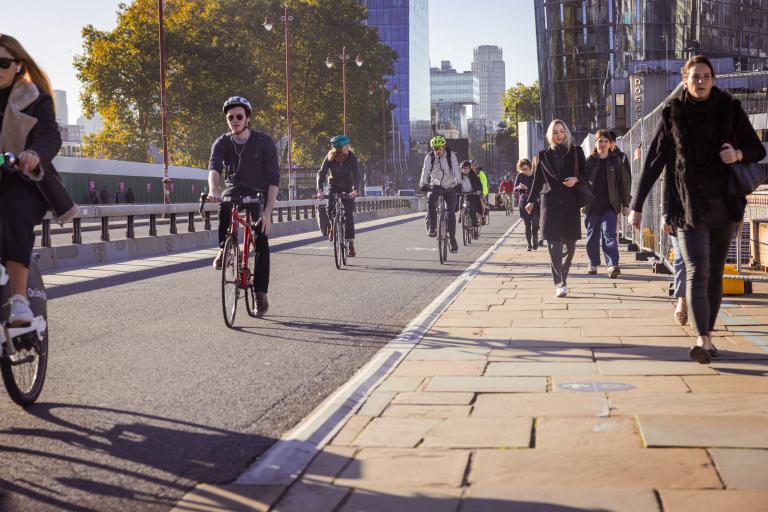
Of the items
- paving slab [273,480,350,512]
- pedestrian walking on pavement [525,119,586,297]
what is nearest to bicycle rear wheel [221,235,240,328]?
pedestrian walking on pavement [525,119,586,297]

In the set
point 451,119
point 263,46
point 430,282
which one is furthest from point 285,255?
point 451,119

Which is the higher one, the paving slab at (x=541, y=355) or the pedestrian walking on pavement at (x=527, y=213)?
the pedestrian walking on pavement at (x=527, y=213)

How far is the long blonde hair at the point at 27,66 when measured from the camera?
5.24m

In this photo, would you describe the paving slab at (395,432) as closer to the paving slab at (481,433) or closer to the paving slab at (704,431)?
the paving slab at (481,433)

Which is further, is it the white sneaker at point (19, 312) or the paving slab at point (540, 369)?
the paving slab at point (540, 369)

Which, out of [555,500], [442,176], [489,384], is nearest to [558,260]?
[489,384]

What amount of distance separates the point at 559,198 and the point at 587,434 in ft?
21.3

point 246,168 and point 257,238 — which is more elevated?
point 246,168

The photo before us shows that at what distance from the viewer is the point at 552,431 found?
4582mm

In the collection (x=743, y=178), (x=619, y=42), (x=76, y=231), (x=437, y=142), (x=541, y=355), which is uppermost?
(x=619, y=42)

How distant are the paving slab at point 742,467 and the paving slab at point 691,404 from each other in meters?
0.75

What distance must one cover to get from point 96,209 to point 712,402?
46.9 feet

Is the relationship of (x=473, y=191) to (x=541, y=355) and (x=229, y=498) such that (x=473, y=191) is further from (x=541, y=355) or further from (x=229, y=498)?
(x=229, y=498)

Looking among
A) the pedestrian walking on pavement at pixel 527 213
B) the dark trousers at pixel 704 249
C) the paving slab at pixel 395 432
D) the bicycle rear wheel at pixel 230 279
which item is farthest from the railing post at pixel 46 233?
the paving slab at pixel 395 432
